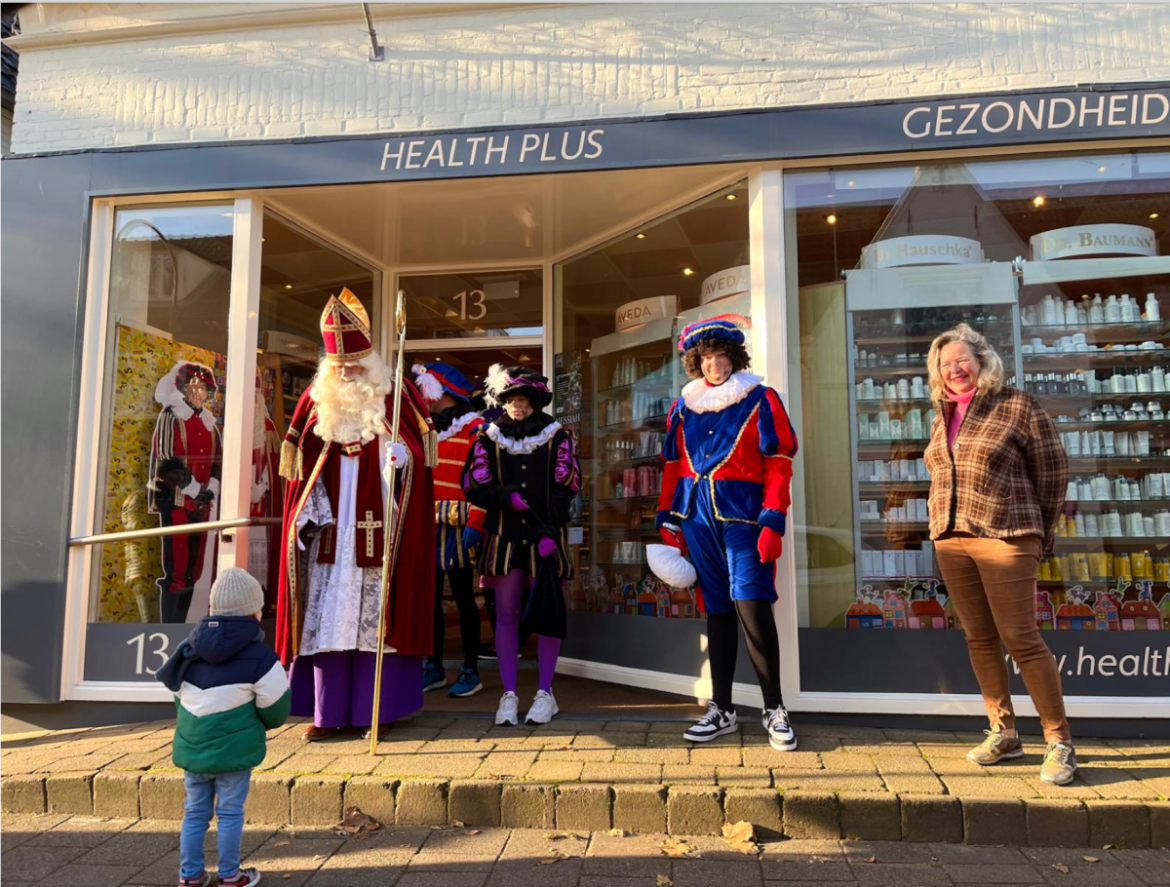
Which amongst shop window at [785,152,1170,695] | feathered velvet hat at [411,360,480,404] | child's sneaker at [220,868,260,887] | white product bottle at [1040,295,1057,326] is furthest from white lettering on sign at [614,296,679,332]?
child's sneaker at [220,868,260,887]

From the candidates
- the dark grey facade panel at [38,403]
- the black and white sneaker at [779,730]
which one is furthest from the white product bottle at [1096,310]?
the dark grey facade panel at [38,403]

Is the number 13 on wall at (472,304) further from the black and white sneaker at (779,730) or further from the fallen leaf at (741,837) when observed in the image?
the fallen leaf at (741,837)

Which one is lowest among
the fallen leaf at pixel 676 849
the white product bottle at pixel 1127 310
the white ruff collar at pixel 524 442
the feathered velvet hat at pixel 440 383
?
the fallen leaf at pixel 676 849

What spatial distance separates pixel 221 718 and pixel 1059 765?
3.48 meters

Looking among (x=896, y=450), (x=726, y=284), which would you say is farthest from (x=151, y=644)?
(x=896, y=450)

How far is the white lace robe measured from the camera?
4.27m

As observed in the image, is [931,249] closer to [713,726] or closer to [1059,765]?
[1059,765]

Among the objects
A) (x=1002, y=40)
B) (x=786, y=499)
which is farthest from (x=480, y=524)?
(x=1002, y=40)

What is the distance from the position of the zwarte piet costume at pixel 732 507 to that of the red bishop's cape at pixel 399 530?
1.40m

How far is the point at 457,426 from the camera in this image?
551 cm

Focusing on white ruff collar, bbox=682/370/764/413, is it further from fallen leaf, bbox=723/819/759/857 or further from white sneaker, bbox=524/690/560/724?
fallen leaf, bbox=723/819/759/857

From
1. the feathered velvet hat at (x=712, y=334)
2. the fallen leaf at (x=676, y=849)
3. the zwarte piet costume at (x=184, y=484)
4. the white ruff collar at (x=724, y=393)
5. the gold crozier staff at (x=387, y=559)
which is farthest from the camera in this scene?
the zwarte piet costume at (x=184, y=484)

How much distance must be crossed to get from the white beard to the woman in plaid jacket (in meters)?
2.95

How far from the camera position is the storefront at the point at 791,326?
464 centimetres
